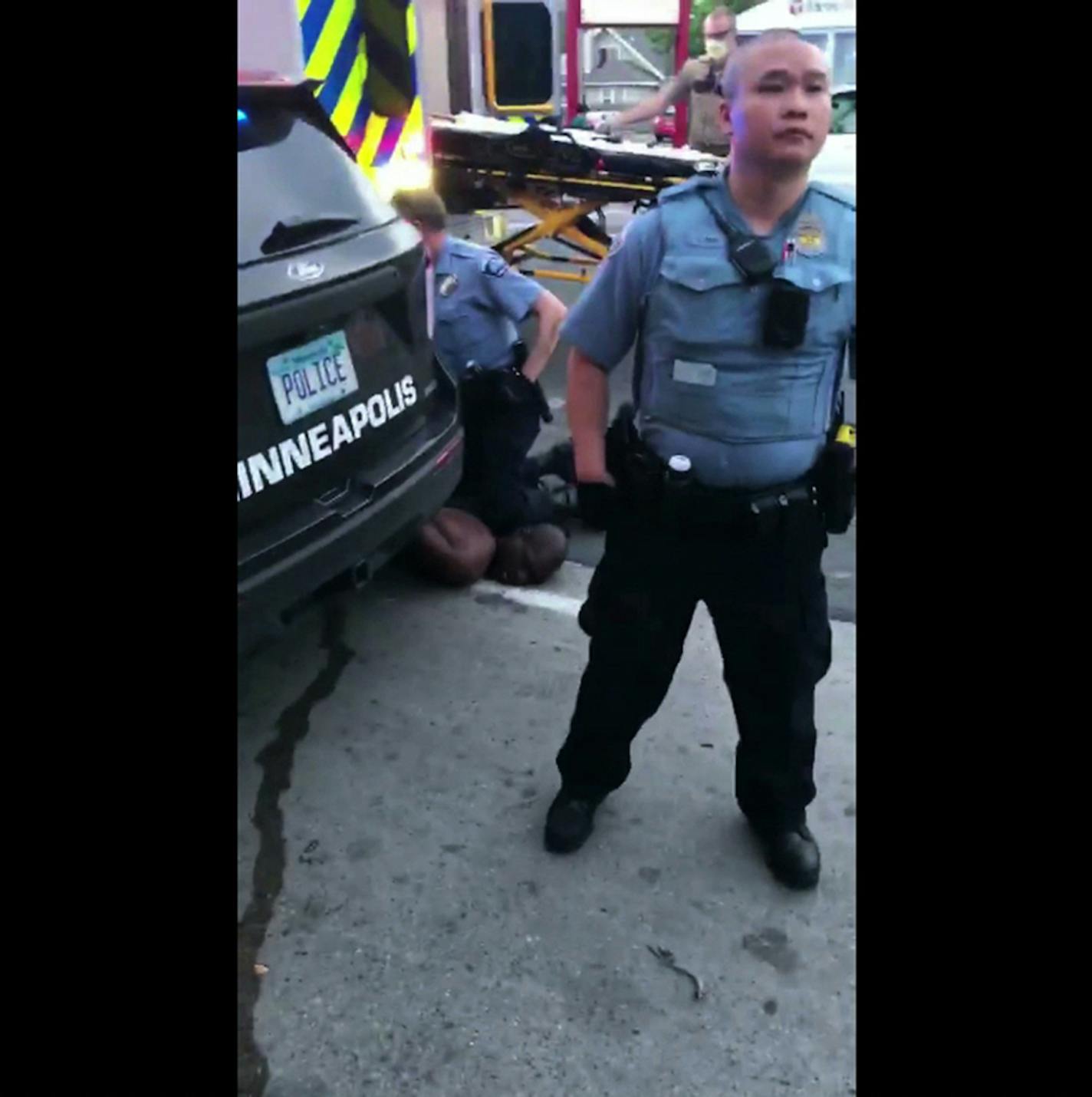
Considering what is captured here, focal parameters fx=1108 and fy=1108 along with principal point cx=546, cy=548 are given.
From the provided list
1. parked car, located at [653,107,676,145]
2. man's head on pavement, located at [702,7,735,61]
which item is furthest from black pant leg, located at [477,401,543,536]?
parked car, located at [653,107,676,145]

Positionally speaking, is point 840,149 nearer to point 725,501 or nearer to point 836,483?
point 836,483

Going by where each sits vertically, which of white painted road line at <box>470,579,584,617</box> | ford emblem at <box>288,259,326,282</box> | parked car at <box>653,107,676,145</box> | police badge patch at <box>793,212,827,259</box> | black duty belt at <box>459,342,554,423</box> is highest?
parked car at <box>653,107,676,145</box>

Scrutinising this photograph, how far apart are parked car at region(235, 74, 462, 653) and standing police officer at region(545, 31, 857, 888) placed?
624 millimetres

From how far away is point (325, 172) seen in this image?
272cm

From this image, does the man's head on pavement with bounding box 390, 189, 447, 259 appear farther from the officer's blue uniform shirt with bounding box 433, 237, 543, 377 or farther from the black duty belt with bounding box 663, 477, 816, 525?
the black duty belt with bounding box 663, 477, 816, 525

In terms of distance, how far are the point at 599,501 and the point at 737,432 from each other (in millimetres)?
327

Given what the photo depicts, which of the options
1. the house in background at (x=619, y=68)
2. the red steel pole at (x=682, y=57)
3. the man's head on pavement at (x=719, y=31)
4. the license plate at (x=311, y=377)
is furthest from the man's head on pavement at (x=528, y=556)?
the house in background at (x=619, y=68)

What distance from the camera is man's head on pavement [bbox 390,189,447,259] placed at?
12.6 ft

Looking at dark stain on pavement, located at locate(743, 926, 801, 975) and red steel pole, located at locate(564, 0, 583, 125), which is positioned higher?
red steel pole, located at locate(564, 0, 583, 125)

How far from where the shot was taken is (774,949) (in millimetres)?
2258

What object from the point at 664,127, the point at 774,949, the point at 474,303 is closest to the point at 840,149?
the point at 664,127
